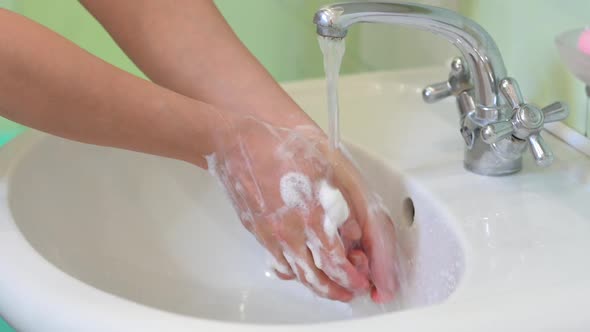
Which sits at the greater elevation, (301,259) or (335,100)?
(335,100)

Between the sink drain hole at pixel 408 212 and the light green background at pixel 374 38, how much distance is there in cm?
16

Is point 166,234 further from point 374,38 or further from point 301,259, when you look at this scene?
→ point 374,38

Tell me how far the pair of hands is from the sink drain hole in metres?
0.03

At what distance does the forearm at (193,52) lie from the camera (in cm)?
65

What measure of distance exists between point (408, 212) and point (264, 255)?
0.50 ft

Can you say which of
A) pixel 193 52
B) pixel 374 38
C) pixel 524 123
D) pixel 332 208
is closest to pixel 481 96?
pixel 524 123

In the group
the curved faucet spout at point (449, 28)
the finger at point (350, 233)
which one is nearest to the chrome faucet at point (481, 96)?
the curved faucet spout at point (449, 28)

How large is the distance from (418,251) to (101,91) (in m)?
0.28

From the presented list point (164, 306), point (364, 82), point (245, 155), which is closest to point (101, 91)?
point (245, 155)

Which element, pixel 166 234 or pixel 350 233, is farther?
pixel 166 234

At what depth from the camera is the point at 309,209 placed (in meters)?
0.57

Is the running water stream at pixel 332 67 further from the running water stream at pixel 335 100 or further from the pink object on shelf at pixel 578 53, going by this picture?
the pink object on shelf at pixel 578 53

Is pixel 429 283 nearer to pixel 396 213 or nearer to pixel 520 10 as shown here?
pixel 396 213

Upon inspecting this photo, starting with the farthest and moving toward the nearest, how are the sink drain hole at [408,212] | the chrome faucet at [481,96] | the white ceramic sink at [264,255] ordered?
1. the sink drain hole at [408,212]
2. the chrome faucet at [481,96]
3. the white ceramic sink at [264,255]
